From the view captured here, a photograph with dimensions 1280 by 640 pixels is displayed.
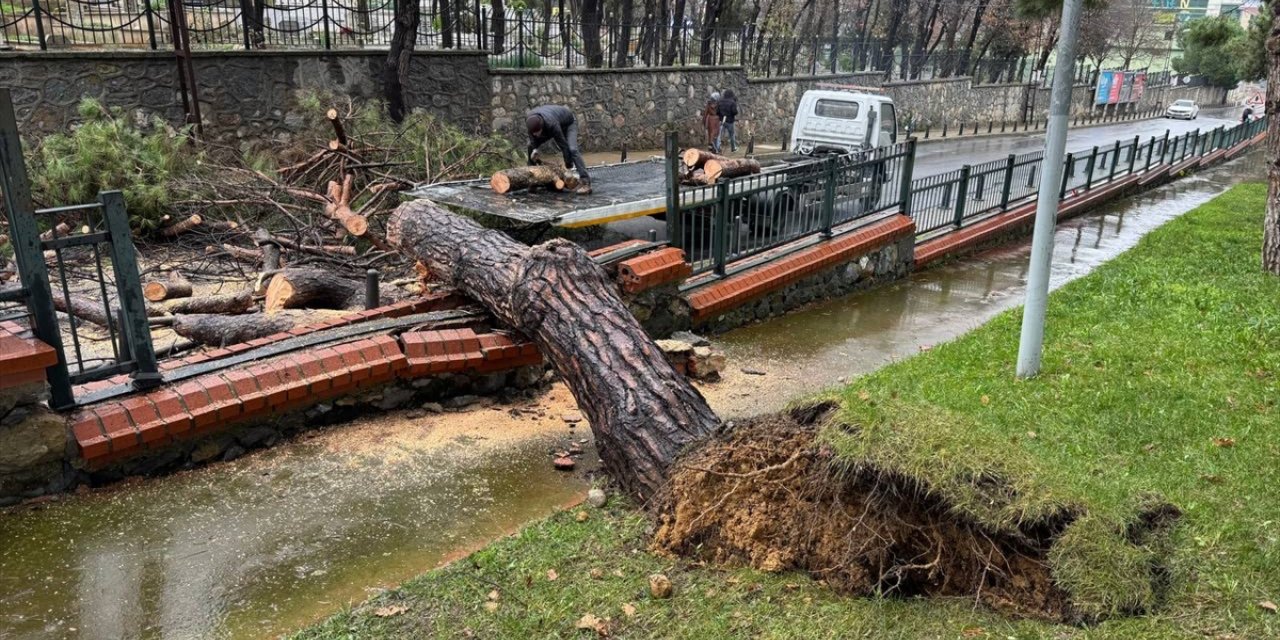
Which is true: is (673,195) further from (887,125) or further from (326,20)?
(326,20)

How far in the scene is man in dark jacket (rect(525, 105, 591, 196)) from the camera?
9703 mm

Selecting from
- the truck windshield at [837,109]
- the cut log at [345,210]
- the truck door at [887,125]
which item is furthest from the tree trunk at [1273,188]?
the cut log at [345,210]

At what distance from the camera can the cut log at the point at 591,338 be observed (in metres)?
4.24

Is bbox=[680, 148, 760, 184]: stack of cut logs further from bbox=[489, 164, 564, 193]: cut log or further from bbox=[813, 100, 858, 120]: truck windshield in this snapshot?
bbox=[813, 100, 858, 120]: truck windshield

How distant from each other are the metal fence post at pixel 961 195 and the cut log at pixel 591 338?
7.95 meters

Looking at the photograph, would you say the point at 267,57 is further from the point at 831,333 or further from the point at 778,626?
the point at 778,626

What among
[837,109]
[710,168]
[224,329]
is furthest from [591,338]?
[837,109]

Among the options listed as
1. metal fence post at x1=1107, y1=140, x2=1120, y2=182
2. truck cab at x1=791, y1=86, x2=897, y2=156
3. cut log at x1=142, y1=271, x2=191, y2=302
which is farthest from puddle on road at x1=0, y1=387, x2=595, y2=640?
metal fence post at x1=1107, y1=140, x2=1120, y2=182

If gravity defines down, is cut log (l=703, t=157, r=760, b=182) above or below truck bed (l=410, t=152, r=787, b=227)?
above

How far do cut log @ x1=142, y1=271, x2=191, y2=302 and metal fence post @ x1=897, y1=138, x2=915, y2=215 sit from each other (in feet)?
26.0

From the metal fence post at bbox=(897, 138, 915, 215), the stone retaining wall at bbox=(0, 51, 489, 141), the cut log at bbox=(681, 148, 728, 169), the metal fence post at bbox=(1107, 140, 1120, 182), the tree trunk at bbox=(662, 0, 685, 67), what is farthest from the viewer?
the tree trunk at bbox=(662, 0, 685, 67)

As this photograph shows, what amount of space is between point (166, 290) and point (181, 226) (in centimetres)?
232

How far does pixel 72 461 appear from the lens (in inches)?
171

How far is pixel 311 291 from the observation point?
24.7 feet
